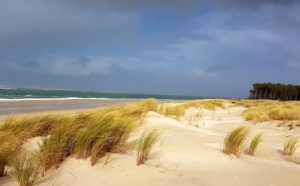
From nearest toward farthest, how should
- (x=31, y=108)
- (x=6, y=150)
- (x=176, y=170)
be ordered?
(x=6, y=150) → (x=176, y=170) → (x=31, y=108)

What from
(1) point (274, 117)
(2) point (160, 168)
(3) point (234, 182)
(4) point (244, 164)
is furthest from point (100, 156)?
(1) point (274, 117)

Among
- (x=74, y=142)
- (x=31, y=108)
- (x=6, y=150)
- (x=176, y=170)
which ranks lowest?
(x=31, y=108)

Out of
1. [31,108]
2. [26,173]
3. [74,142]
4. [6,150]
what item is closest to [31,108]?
[31,108]

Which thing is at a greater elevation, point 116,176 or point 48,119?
point 48,119

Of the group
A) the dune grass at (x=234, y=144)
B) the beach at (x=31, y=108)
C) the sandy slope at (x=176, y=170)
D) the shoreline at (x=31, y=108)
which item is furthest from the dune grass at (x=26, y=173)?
the beach at (x=31, y=108)

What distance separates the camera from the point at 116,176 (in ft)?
15.2

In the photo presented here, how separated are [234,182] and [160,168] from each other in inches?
46.0

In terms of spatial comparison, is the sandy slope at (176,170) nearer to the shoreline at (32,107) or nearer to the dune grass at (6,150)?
the dune grass at (6,150)

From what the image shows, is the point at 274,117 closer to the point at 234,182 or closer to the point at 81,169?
the point at 234,182

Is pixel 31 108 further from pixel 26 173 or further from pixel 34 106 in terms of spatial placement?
pixel 26 173

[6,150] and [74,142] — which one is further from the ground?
[74,142]

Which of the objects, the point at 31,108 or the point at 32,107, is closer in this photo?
the point at 31,108

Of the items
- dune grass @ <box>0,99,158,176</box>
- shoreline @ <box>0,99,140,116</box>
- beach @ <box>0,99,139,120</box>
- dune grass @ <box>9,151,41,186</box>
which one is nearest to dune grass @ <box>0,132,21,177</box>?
dune grass @ <box>0,99,158,176</box>

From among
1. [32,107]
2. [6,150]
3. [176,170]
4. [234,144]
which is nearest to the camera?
[6,150]
